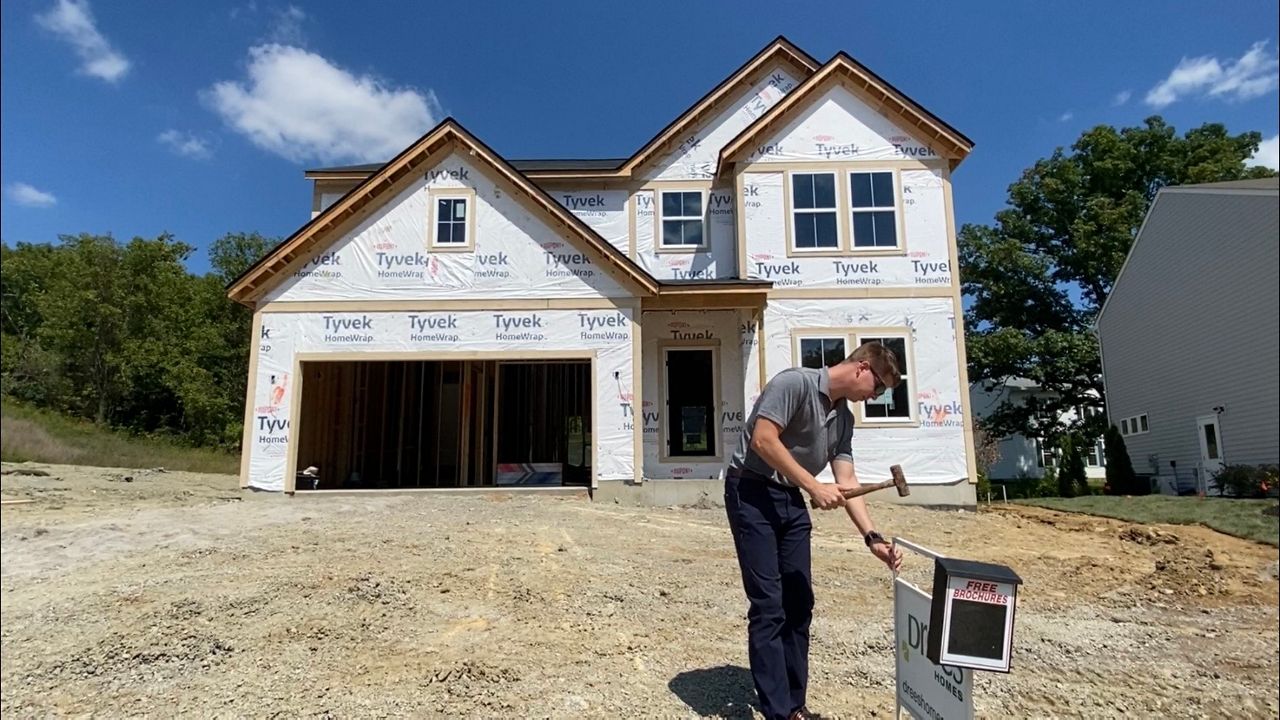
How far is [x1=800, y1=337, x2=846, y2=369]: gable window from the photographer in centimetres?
1263

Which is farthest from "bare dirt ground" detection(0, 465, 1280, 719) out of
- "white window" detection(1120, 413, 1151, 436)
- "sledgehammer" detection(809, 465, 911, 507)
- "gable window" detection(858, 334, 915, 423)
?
"gable window" detection(858, 334, 915, 423)

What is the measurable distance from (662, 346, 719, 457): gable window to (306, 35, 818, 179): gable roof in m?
4.20

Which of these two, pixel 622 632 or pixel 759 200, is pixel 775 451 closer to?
pixel 622 632

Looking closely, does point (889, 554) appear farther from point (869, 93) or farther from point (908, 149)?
point (869, 93)

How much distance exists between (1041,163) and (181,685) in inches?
166

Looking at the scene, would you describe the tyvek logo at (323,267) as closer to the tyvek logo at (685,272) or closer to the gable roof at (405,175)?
the gable roof at (405,175)

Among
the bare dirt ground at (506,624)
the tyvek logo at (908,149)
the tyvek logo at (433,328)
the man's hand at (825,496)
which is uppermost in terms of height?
the tyvek logo at (908,149)

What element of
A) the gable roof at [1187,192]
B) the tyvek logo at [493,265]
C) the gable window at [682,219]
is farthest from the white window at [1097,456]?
the gable window at [682,219]

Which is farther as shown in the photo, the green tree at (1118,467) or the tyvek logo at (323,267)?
the tyvek logo at (323,267)

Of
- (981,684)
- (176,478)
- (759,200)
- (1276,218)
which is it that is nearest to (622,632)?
(981,684)

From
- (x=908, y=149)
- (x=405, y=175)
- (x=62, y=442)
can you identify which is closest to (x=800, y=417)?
(x=62, y=442)

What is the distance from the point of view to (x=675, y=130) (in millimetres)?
14664

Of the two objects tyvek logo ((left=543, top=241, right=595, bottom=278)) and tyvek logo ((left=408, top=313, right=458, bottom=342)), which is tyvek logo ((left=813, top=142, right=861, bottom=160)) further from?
tyvek logo ((left=408, top=313, right=458, bottom=342))

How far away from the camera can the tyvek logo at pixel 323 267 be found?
11531 mm
